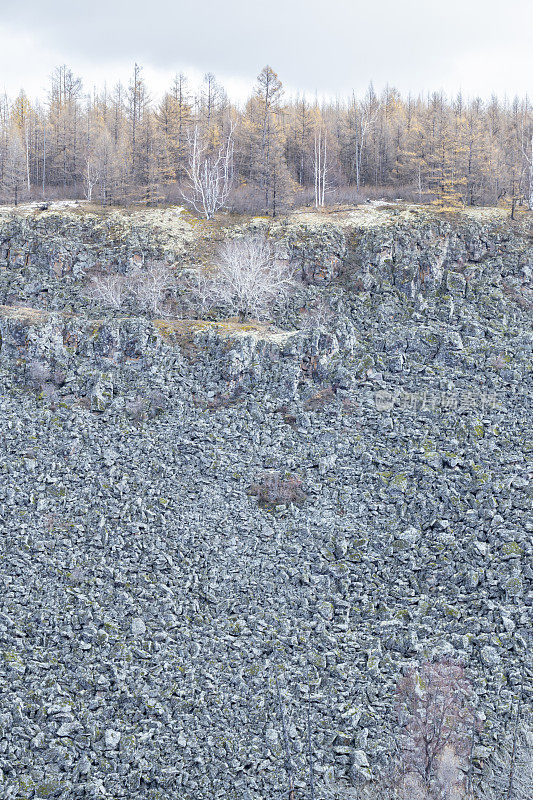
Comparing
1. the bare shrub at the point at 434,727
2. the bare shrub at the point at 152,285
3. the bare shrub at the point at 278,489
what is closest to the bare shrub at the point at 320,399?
the bare shrub at the point at 278,489

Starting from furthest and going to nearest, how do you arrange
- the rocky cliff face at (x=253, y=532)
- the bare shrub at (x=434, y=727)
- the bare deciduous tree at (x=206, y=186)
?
the bare deciduous tree at (x=206, y=186)
the rocky cliff face at (x=253, y=532)
the bare shrub at (x=434, y=727)

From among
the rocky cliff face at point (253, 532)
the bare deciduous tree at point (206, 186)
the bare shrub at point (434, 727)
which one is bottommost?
the bare shrub at point (434, 727)

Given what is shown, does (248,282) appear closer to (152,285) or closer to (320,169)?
(152,285)

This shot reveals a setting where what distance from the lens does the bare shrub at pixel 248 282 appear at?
34438 millimetres

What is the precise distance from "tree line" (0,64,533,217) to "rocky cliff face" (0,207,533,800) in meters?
19.7

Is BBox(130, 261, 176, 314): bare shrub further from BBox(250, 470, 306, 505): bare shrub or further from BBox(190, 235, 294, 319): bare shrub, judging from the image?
BBox(250, 470, 306, 505): bare shrub

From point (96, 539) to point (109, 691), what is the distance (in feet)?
18.4

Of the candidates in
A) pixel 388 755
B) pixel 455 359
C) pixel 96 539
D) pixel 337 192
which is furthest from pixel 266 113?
pixel 388 755

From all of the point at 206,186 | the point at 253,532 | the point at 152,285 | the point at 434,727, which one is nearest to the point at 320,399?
the point at 253,532

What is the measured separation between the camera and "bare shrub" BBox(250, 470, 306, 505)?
2147 cm

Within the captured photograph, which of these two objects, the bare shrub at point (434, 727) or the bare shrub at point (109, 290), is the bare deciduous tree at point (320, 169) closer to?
the bare shrub at point (109, 290)

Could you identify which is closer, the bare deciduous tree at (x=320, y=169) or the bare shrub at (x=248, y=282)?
the bare shrub at (x=248, y=282)

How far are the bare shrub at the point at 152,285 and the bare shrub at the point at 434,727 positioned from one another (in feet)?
87.4

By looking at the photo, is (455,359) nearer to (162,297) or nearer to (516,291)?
(516,291)
